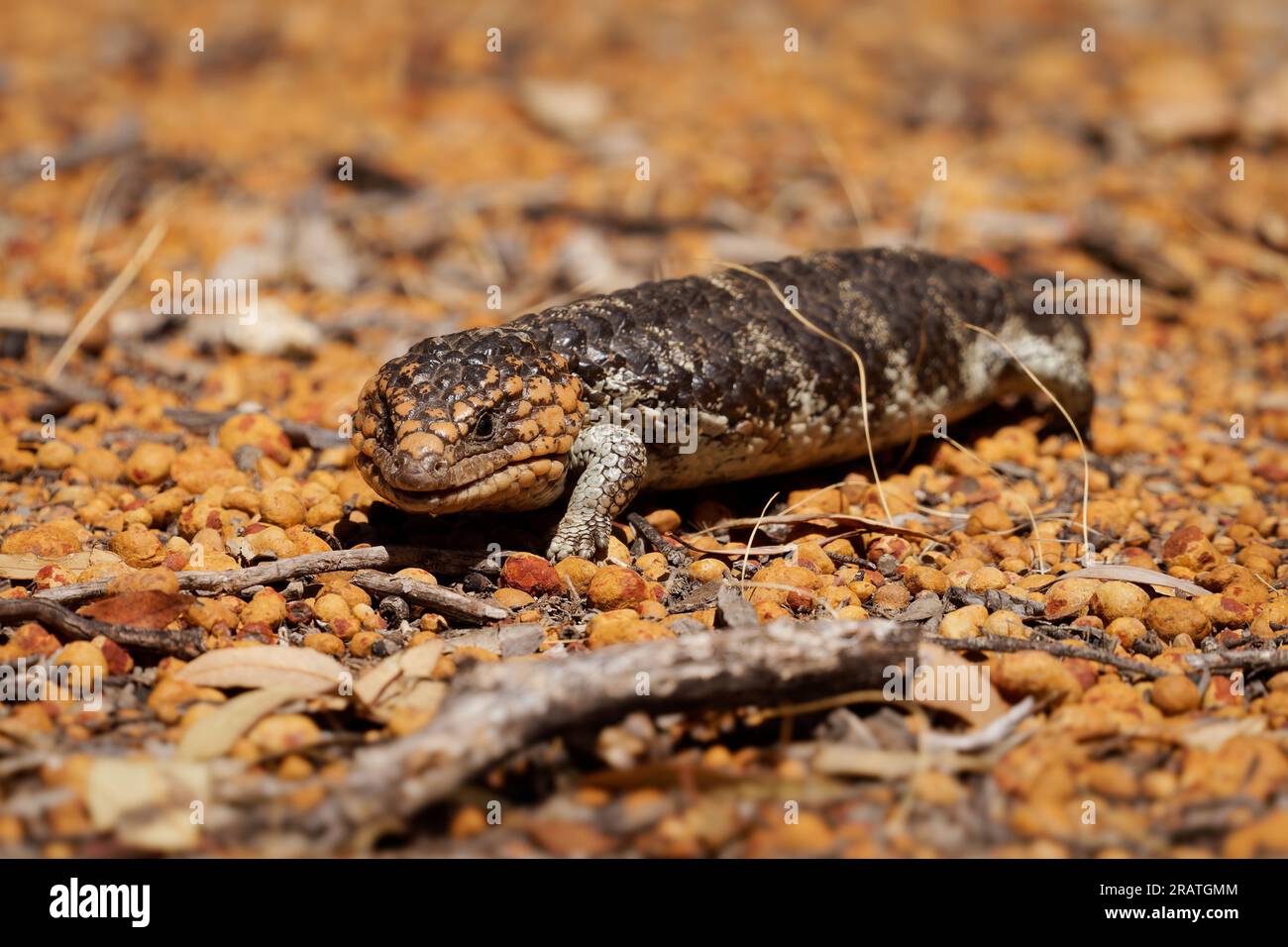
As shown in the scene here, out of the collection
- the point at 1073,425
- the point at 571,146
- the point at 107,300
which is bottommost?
the point at 1073,425

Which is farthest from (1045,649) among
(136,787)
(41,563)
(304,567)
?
(41,563)

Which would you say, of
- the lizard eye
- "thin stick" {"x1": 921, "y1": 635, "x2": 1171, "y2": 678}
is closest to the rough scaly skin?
the lizard eye

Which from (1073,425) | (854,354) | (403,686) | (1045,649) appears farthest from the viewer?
(1073,425)

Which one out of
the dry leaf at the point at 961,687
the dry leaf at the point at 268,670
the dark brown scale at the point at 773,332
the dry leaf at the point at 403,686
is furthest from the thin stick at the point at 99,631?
the dry leaf at the point at 961,687

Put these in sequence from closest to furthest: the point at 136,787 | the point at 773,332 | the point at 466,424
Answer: the point at 136,787 → the point at 466,424 → the point at 773,332

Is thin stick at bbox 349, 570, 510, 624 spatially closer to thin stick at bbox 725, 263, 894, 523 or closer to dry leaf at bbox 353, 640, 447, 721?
dry leaf at bbox 353, 640, 447, 721

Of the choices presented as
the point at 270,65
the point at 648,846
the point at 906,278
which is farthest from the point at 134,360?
the point at 270,65

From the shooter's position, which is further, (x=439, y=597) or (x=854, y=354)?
(x=854, y=354)

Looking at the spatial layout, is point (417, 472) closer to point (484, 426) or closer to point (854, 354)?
point (484, 426)
